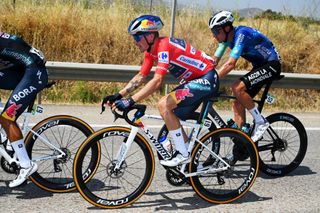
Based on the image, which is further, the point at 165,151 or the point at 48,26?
the point at 48,26

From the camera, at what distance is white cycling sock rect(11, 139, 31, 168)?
5090mm

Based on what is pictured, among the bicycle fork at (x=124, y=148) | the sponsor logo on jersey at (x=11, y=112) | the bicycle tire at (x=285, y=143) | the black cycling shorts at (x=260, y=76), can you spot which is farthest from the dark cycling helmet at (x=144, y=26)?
the bicycle tire at (x=285, y=143)

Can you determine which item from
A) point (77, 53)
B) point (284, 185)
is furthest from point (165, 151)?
point (77, 53)

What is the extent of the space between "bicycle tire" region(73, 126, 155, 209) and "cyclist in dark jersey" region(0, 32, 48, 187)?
0.58 m

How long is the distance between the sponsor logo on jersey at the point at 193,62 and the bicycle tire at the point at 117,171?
86cm

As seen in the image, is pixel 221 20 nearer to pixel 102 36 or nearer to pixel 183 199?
pixel 183 199

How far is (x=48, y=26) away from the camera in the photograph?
489 inches


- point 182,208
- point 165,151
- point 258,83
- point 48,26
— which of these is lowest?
point 182,208

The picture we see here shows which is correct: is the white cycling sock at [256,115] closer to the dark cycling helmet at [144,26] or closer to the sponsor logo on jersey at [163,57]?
the sponsor logo on jersey at [163,57]

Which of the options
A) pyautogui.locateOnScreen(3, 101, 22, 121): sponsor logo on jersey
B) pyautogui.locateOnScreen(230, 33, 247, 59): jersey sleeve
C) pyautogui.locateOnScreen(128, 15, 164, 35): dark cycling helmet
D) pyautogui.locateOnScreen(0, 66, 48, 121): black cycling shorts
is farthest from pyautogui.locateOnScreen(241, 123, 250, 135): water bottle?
pyautogui.locateOnScreen(3, 101, 22, 121): sponsor logo on jersey

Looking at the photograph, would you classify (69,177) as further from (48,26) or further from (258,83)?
(48,26)

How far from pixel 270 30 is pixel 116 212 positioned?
10.4 metres

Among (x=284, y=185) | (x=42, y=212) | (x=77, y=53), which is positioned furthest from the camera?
(x=77, y=53)

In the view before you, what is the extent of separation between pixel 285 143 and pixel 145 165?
221cm
